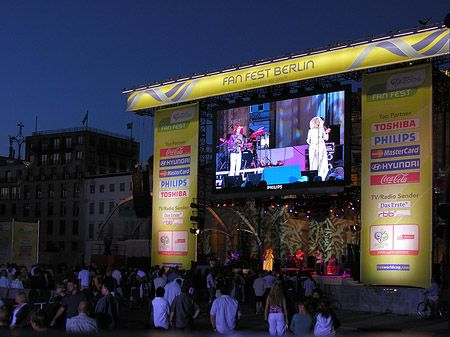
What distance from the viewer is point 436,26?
22.7m

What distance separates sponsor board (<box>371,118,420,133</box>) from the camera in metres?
22.6

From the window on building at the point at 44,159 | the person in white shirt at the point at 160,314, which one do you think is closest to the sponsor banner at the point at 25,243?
the person in white shirt at the point at 160,314

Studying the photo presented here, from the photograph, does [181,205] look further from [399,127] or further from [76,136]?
[76,136]

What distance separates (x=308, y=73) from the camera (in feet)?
84.8

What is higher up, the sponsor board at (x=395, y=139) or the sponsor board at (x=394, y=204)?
the sponsor board at (x=395, y=139)

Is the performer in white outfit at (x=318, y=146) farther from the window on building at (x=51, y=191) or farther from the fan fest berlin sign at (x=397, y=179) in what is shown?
the window on building at (x=51, y=191)

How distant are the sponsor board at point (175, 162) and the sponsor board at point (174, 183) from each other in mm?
727

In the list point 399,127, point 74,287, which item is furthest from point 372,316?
point 74,287

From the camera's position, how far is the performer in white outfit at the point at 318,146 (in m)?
24.6

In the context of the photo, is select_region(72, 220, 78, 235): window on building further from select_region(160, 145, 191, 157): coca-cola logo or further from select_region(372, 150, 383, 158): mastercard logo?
select_region(372, 150, 383, 158): mastercard logo

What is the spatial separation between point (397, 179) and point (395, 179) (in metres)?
0.07

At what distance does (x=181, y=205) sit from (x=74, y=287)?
19.0m

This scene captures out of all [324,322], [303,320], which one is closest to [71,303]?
[303,320]

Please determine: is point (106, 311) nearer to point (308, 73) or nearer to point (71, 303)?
point (71, 303)
